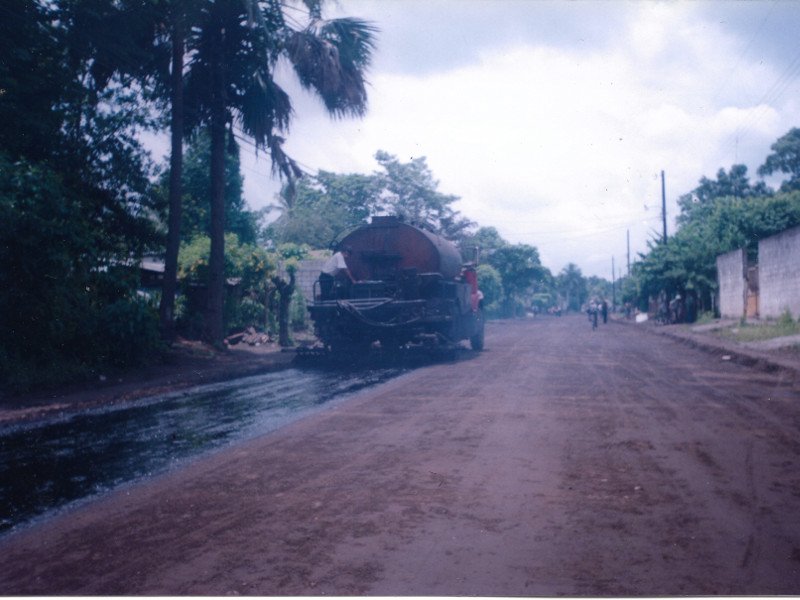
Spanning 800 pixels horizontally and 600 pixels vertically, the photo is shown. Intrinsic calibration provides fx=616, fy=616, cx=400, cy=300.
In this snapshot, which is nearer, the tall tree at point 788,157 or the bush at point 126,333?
the bush at point 126,333

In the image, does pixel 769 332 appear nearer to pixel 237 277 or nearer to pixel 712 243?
pixel 712 243

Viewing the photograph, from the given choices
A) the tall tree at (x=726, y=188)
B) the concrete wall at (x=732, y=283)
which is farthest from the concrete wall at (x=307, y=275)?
the tall tree at (x=726, y=188)

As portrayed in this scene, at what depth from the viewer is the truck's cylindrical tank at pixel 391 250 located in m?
15.7

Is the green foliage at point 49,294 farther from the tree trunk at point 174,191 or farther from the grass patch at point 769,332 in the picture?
the grass patch at point 769,332

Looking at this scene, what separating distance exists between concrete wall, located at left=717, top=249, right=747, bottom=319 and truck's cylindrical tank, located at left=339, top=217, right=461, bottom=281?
55.8 feet

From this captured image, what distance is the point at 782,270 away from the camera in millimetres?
21219

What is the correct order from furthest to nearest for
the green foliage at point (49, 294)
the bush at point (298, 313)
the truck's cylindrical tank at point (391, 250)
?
the bush at point (298, 313), the truck's cylindrical tank at point (391, 250), the green foliage at point (49, 294)

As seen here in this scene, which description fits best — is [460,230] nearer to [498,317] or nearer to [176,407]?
[498,317]

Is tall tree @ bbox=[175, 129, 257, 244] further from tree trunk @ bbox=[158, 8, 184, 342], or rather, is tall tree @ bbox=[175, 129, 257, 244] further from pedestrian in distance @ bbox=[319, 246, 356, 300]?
pedestrian in distance @ bbox=[319, 246, 356, 300]

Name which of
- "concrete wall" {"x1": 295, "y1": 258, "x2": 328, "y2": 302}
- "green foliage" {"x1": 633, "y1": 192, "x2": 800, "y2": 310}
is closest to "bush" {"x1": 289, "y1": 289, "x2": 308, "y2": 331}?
"concrete wall" {"x1": 295, "y1": 258, "x2": 328, "y2": 302}

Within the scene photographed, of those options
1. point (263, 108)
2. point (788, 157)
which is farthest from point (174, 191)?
point (788, 157)

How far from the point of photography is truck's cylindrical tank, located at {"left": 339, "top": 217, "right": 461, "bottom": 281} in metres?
15.7

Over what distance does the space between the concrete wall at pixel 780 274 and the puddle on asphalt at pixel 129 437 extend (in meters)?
16.2

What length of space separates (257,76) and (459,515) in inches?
624
